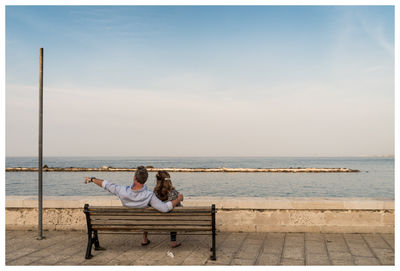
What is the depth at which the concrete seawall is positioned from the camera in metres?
7.39

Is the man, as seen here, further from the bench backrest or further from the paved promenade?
the paved promenade

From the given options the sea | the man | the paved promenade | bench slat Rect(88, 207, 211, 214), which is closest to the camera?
the paved promenade

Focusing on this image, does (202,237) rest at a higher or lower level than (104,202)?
lower

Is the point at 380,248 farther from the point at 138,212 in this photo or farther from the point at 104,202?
the point at 104,202

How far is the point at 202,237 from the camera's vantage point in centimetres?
716

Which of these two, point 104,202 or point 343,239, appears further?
point 104,202

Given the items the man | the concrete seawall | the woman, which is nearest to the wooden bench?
the man

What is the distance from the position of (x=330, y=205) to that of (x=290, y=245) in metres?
1.37

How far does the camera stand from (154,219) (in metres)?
5.87

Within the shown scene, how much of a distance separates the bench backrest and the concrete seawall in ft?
5.67

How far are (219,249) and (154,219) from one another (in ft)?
3.96

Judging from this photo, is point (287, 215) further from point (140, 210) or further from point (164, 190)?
point (140, 210)

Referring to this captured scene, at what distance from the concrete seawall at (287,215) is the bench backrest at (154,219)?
173 cm
